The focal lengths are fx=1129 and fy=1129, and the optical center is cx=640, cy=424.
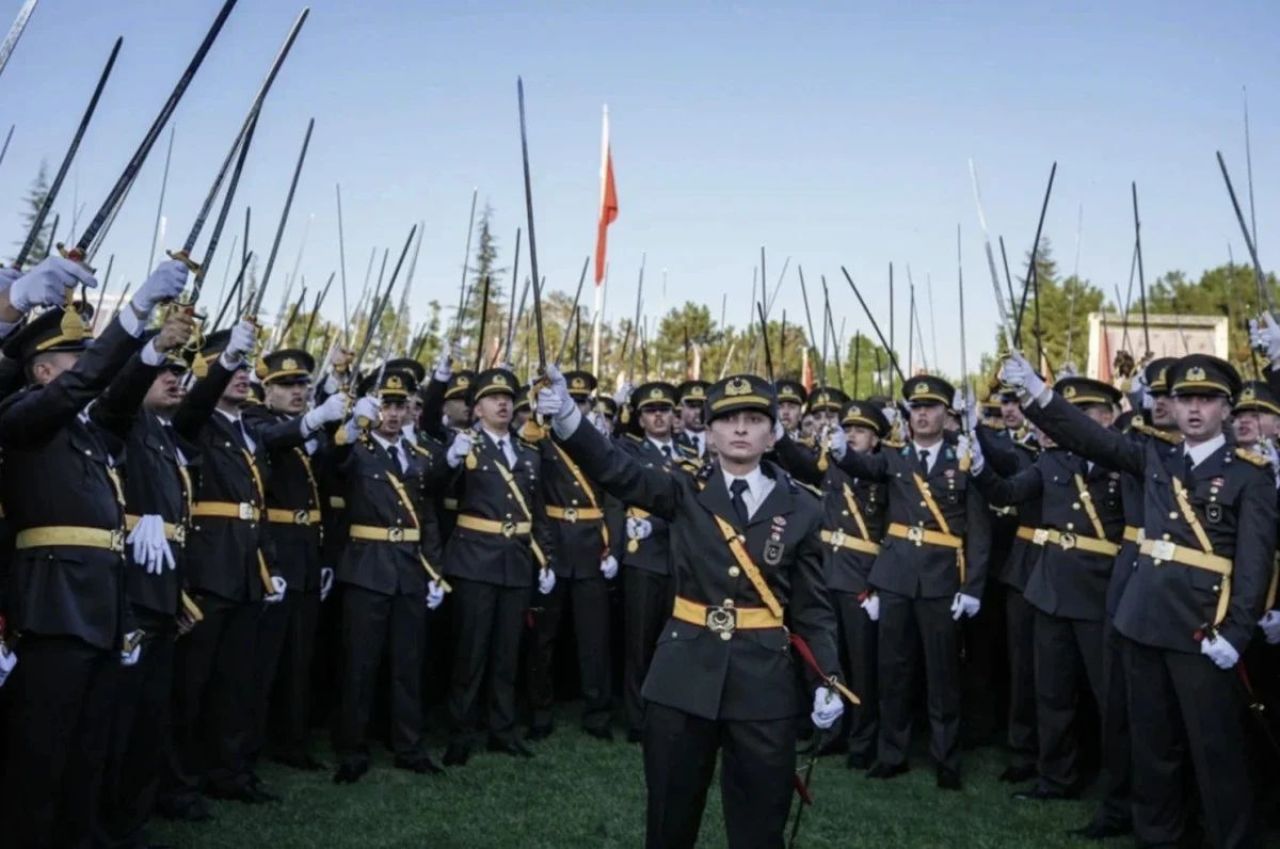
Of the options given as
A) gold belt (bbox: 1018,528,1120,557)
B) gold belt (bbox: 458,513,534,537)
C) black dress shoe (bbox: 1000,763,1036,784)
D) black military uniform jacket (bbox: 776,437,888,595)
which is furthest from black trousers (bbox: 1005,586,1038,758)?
gold belt (bbox: 458,513,534,537)

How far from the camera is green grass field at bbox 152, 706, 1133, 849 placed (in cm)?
646

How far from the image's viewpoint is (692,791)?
464 cm

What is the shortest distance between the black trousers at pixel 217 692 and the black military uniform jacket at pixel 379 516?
905 mm

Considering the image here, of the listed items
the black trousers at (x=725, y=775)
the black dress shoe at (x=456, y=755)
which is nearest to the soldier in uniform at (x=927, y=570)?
the black dress shoe at (x=456, y=755)

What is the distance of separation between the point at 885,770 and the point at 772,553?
4350 mm

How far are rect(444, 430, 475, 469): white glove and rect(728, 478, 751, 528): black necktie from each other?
3488 mm

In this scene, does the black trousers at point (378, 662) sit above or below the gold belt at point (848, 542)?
below

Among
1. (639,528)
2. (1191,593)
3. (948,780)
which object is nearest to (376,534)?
(639,528)

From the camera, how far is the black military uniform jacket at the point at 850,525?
29.8 feet

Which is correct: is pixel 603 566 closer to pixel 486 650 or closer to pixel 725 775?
pixel 486 650

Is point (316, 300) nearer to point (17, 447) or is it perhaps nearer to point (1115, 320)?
point (17, 447)

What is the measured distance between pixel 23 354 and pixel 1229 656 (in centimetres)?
592

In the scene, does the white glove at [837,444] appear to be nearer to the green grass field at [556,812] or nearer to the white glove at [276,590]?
the green grass field at [556,812]

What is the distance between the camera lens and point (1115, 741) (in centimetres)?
709
